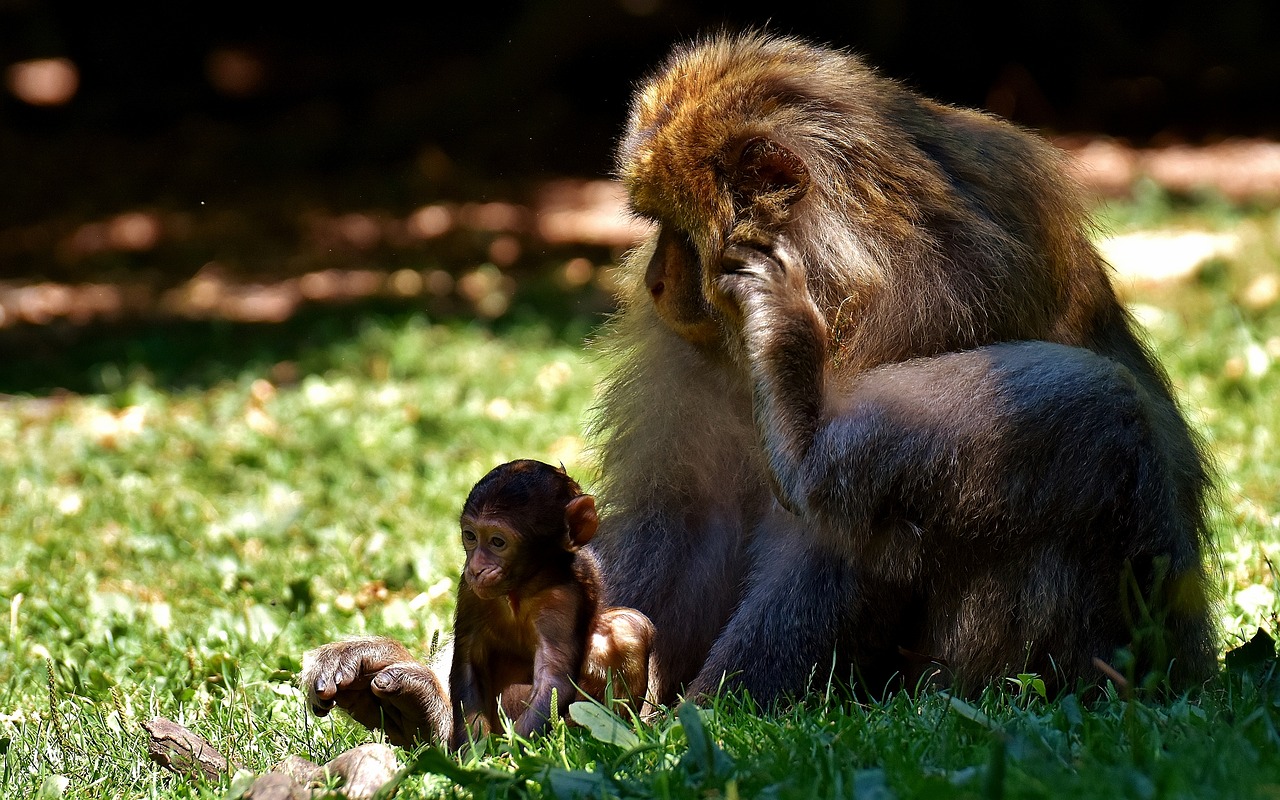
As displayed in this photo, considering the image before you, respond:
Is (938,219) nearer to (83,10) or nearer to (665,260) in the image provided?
(665,260)

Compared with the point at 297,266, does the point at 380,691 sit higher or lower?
higher

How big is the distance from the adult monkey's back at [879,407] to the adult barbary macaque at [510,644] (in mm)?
265

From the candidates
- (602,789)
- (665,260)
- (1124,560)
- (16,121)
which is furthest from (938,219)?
(16,121)

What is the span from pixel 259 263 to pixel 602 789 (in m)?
10.1

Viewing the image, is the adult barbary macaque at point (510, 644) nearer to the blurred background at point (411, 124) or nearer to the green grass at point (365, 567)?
the green grass at point (365, 567)

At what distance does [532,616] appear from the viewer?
347 centimetres

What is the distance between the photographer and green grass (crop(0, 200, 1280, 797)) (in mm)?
2670

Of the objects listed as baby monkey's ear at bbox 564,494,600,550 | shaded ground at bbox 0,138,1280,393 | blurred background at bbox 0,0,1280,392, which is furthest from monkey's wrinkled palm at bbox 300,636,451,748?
blurred background at bbox 0,0,1280,392

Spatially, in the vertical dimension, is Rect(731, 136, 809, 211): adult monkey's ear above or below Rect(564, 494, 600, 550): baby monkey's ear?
above

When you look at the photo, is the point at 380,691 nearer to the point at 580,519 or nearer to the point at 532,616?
the point at 532,616

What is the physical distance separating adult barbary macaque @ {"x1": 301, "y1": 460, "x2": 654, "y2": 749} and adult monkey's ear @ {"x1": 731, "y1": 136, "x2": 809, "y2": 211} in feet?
2.77

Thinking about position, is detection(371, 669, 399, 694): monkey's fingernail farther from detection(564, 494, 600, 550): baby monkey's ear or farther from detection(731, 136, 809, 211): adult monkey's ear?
detection(731, 136, 809, 211): adult monkey's ear

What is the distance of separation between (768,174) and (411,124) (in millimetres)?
12029

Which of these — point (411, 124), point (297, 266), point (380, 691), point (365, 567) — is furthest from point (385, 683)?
point (411, 124)
